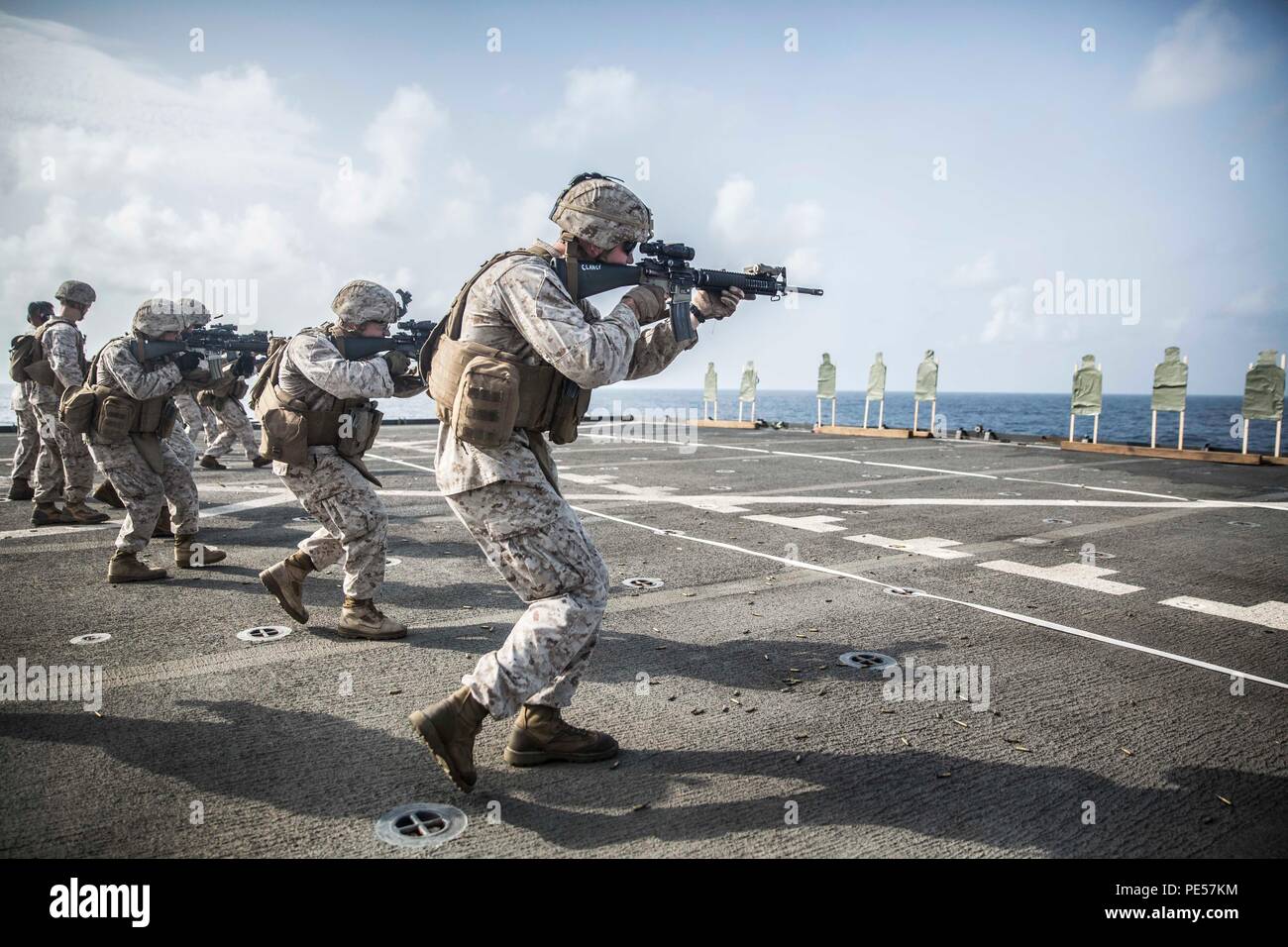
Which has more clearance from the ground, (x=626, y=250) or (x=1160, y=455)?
(x=626, y=250)

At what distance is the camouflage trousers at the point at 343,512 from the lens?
5.08 m

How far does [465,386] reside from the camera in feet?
10.3

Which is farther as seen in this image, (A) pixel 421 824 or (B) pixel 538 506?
(B) pixel 538 506

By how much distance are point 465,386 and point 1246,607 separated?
18.3 ft

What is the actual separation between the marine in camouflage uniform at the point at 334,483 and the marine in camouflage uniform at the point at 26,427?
646 centimetres

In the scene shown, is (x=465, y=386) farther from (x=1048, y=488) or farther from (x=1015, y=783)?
(x=1048, y=488)

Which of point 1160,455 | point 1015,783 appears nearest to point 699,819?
point 1015,783

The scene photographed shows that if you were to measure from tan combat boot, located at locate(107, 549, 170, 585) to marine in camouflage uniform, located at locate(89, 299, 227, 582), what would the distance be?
2 centimetres

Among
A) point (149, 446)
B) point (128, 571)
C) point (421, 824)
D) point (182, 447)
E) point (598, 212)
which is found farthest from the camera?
point (182, 447)

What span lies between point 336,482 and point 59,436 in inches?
232

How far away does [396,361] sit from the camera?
5.46 meters

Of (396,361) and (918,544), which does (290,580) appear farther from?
(918,544)

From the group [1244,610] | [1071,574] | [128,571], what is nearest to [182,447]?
[128,571]

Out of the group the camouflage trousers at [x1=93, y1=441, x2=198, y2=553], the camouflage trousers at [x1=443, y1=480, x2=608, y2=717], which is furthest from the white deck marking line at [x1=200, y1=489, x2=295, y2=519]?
the camouflage trousers at [x1=443, y1=480, x2=608, y2=717]
